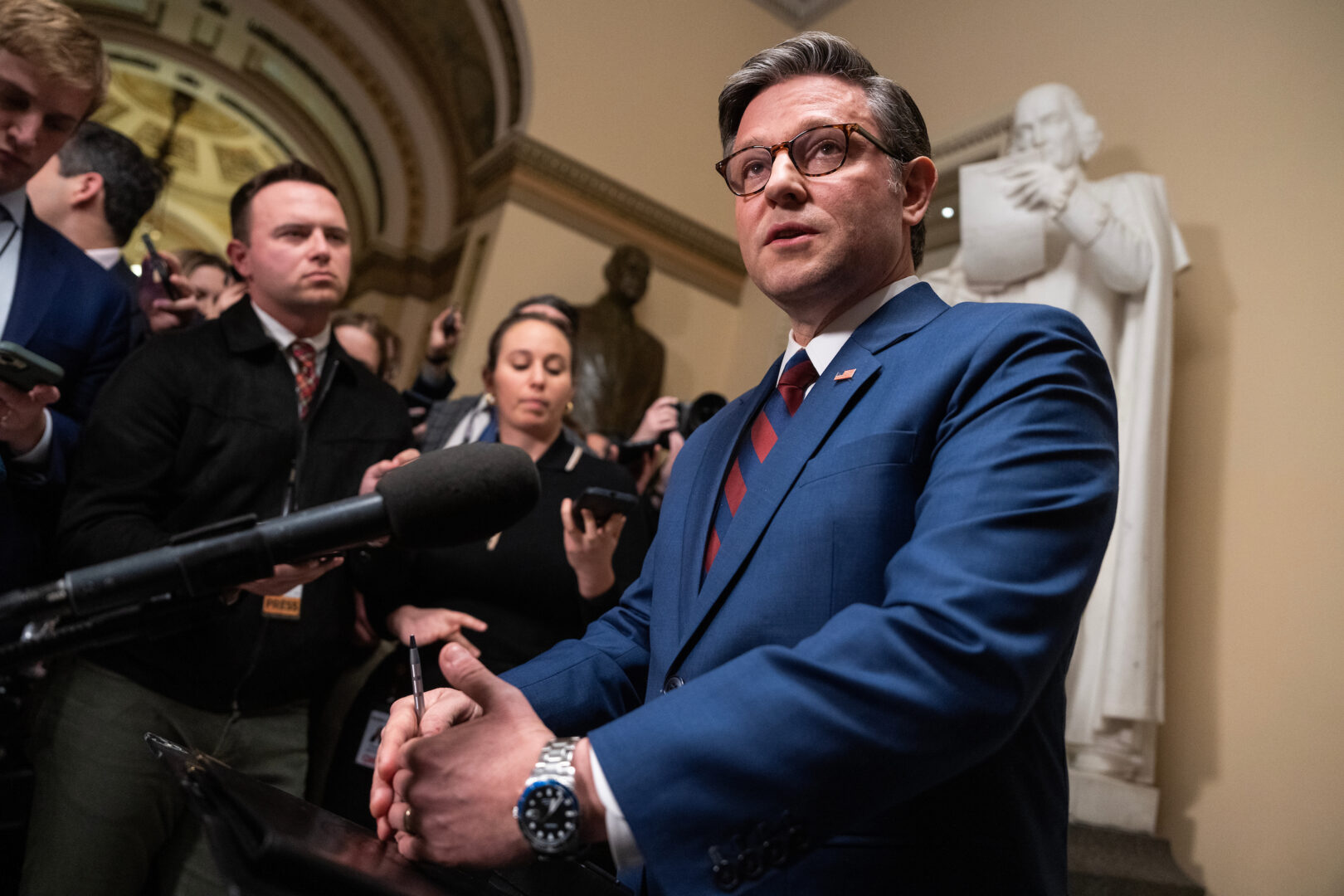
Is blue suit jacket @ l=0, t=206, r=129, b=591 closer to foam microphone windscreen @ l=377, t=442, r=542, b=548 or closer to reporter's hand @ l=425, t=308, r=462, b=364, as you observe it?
reporter's hand @ l=425, t=308, r=462, b=364

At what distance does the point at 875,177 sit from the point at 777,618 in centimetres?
70

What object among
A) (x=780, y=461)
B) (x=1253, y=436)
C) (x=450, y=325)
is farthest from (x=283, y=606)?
(x=1253, y=436)

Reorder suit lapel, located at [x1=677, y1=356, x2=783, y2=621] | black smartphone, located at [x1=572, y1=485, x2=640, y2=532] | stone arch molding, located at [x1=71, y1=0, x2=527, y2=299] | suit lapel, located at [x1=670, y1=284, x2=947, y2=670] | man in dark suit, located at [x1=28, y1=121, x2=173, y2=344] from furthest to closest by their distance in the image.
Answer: stone arch molding, located at [x1=71, y1=0, x2=527, y2=299] → man in dark suit, located at [x1=28, y1=121, x2=173, y2=344] → black smartphone, located at [x1=572, y1=485, x2=640, y2=532] → suit lapel, located at [x1=677, y1=356, x2=783, y2=621] → suit lapel, located at [x1=670, y1=284, x2=947, y2=670]

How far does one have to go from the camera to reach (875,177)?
1404 millimetres

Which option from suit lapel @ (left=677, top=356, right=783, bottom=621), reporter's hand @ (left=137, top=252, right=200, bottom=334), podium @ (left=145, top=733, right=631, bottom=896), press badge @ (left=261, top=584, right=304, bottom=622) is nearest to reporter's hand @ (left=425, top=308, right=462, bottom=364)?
reporter's hand @ (left=137, top=252, right=200, bottom=334)

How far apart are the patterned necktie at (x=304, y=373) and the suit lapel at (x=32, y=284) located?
50 cm

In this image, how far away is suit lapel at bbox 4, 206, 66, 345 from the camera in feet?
6.51

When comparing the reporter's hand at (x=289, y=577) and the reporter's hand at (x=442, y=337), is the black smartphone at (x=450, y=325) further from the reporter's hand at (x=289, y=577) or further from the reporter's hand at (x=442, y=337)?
the reporter's hand at (x=289, y=577)

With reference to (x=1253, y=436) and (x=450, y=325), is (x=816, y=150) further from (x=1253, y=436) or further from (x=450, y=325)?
(x=1253, y=436)

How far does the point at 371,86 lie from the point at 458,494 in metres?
9.27

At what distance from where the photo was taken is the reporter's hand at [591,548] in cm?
204

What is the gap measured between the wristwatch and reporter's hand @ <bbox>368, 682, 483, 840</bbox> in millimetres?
203

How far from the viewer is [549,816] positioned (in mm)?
823

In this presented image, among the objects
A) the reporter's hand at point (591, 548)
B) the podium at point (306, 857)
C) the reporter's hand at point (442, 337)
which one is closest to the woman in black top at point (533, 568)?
the reporter's hand at point (591, 548)
